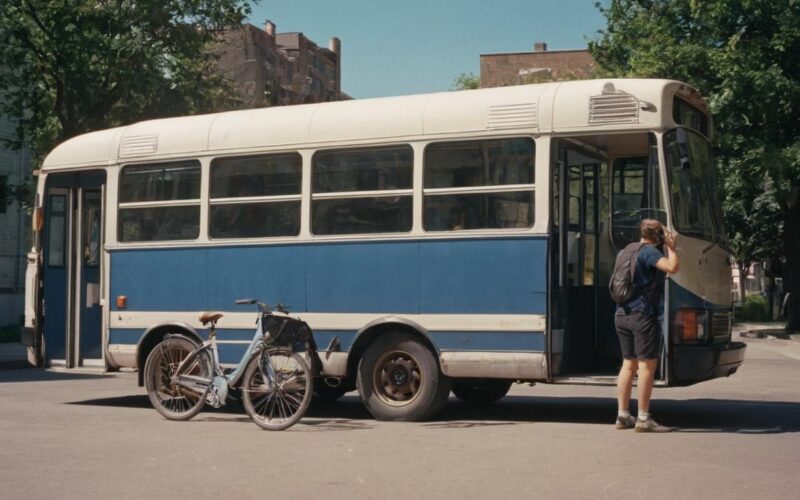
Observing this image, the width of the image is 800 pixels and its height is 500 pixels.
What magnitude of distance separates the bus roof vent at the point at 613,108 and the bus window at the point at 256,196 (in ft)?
10.3

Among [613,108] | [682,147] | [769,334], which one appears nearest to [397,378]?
[613,108]

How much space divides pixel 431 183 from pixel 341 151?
42.1 inches

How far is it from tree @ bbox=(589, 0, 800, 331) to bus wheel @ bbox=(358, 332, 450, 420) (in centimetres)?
2264

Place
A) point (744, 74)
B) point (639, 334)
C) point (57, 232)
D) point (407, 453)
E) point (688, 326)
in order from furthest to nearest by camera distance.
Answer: point (744, 74) → point (57, 232) → point (688, 326) → point (639, 334) → point (407, 453)

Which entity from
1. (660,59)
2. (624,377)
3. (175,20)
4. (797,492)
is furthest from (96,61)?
(797,492)

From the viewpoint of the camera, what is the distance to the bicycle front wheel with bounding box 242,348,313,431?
38.3 feet

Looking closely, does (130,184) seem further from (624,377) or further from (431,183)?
(624,377)

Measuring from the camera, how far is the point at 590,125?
11797 mm

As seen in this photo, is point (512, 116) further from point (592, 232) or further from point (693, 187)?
point (693, 187)

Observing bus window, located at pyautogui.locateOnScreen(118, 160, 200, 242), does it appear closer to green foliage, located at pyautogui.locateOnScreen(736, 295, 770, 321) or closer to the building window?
the building window

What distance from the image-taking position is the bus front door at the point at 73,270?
48.9 feet

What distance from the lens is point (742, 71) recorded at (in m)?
33.2

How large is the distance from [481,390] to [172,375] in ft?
11.1

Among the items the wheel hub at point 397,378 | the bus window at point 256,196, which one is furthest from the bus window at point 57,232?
the wheel hub at point 397,378
